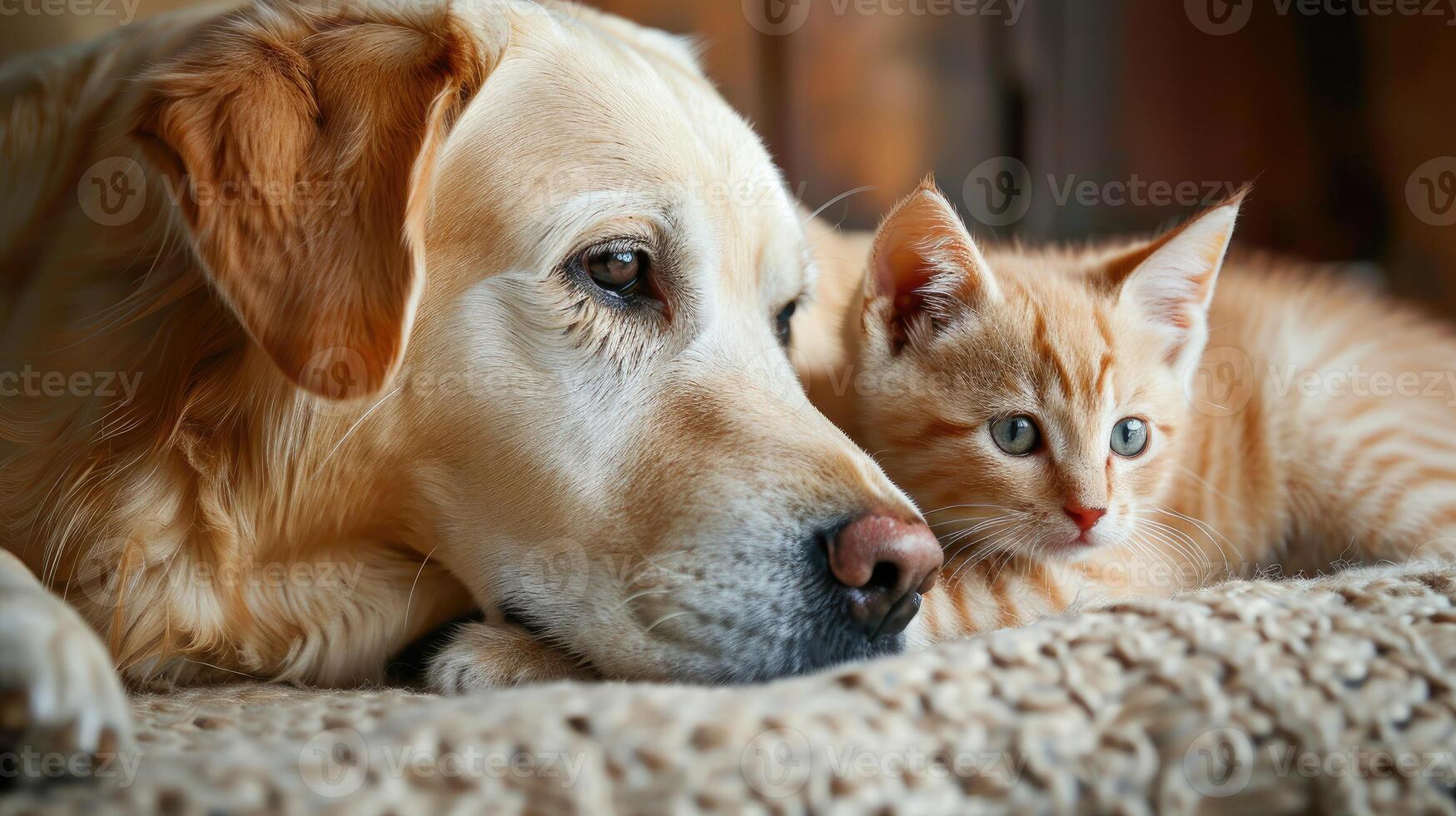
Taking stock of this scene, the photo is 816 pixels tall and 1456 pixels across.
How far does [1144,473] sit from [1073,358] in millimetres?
213

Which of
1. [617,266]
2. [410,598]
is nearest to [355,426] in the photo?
[410,598]

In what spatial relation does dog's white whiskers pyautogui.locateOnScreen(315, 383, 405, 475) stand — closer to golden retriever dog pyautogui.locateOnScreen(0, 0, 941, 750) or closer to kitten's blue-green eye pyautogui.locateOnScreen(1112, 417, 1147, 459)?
golden retriever dog pyautogui.locateOnScreen(0, 0, 941, 750)

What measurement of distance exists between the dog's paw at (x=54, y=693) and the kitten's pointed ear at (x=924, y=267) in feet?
3.21

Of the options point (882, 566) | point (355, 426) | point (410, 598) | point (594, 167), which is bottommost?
point (410, 598)

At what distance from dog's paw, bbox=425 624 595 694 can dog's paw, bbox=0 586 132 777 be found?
352 mm

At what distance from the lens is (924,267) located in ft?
4.53

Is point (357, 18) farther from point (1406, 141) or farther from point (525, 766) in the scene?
point (1406, 141)

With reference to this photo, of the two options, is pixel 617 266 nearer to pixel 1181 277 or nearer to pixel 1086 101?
pixel 1181 277

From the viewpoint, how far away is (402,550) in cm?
127

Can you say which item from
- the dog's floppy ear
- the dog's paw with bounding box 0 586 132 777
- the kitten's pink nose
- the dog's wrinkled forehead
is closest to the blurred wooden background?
the dog's wrinkled forehead

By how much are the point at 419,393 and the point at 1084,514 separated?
820 millimetres

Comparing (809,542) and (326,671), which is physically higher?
(809,542)

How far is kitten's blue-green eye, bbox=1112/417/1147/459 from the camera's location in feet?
4.47

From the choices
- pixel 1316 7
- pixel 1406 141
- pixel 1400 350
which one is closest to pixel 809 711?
pixel 1400 350
